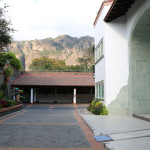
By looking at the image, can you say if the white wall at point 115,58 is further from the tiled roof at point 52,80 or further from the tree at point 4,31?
the tiled roof at point 52,80

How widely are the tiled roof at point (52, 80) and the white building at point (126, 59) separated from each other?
1657 cm

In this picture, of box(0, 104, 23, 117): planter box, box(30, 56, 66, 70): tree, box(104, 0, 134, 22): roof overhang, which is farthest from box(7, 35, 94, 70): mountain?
box(104, 0, 134, 22): roof overhang

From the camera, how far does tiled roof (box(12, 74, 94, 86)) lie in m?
Result: 29.6

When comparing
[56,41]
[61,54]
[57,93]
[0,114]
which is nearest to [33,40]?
[56,41]

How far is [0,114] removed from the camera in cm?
1314

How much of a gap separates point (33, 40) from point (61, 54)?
34.1m

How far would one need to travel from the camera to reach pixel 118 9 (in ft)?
40.2

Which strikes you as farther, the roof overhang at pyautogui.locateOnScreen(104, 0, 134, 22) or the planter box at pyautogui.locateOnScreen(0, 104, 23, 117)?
the planter box at pyautogui.locateOnScreen(0, 104, 23, 117)

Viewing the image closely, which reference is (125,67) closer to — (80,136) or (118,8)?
(118,8)

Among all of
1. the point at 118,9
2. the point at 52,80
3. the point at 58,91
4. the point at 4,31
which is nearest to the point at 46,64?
the point at 58,91

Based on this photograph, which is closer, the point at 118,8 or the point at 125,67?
the point at 118,8

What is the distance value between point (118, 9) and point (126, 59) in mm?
3280

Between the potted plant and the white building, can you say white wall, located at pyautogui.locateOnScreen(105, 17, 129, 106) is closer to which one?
the white building

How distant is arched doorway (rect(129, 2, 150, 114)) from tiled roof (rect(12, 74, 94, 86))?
691 inches
